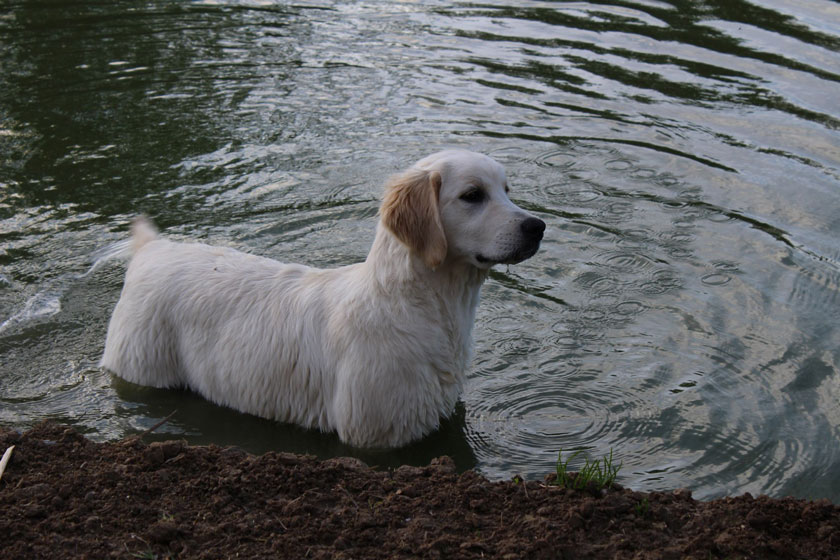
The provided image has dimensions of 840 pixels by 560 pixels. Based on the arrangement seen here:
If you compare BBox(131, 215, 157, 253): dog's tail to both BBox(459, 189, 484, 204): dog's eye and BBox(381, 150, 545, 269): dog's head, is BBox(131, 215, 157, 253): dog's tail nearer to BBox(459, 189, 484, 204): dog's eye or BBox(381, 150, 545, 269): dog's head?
BBox(381, 150, 545, 269): dog's head

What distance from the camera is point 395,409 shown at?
5555mm

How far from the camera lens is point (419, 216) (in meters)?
5.33

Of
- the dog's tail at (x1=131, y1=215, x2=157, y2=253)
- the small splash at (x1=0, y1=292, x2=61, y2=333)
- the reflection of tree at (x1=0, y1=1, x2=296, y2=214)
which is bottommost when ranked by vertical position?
the small splash at (x1=0, y1=292, x2=61, y2=333)

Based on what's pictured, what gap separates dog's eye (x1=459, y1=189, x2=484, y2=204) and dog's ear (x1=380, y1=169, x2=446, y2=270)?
167 mm

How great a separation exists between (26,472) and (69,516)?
2.16 feet

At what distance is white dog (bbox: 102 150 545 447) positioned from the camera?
5422 mm

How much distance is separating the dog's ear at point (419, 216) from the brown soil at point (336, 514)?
132 cm

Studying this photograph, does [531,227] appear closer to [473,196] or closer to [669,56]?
[473,196]

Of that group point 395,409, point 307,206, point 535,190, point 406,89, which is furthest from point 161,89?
point 395,409

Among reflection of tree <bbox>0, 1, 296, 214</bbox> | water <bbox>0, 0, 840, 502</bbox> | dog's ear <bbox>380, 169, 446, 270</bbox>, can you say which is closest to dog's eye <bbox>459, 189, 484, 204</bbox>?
dog's ear <bbox>380, 169, 446, 270</bbox>

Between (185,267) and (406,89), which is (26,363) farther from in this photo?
(406,89)

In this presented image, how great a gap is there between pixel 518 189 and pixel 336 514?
599 cm

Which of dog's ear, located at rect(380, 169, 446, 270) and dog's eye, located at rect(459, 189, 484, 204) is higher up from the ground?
dog's eye, located at rect(459, 189, 484, 204)

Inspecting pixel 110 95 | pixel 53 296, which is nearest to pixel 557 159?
pixel 53 296
